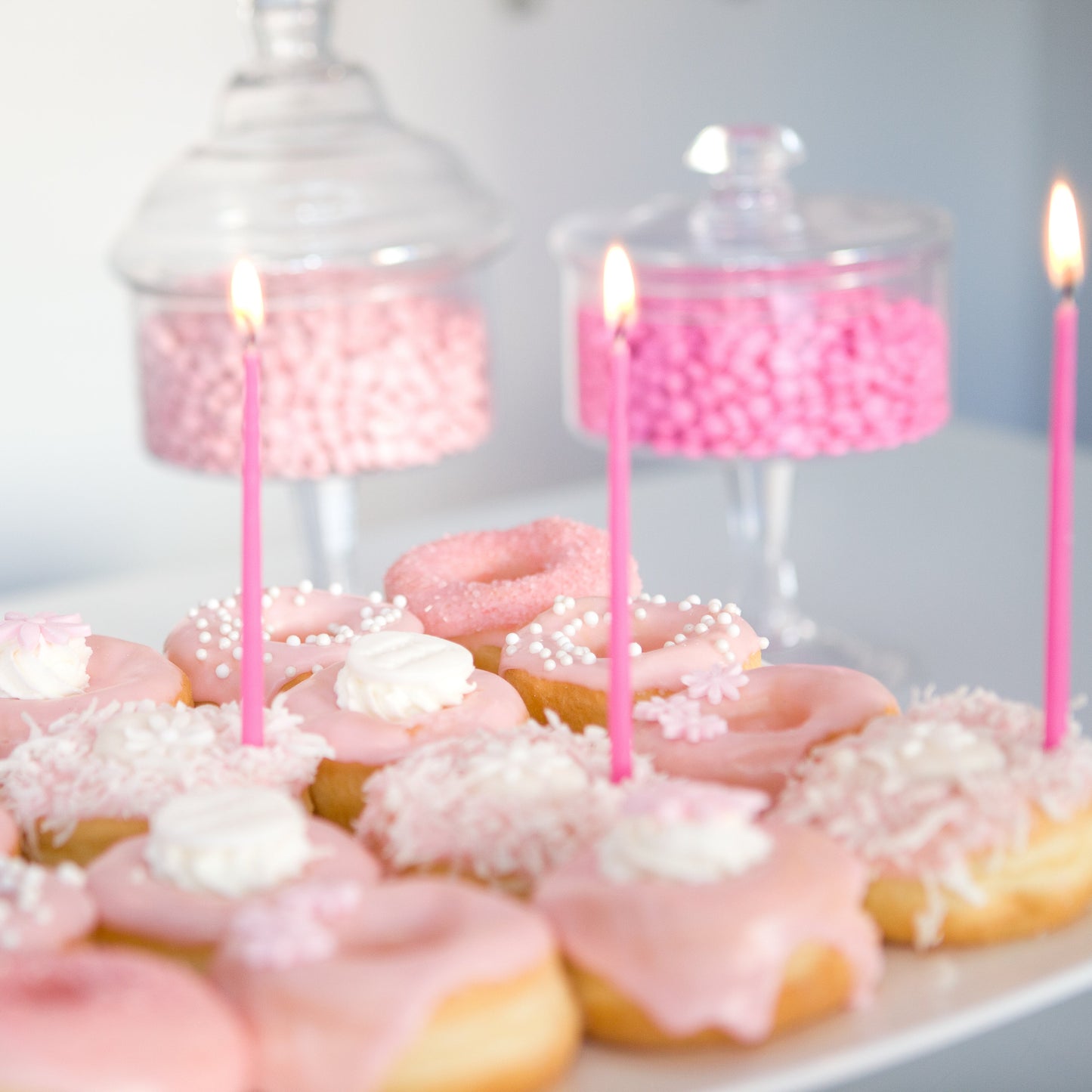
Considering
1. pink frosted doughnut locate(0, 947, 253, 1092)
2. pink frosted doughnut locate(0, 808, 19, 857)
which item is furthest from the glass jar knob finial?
pink frosted doughnut locate(0, 947, 253, 1092)

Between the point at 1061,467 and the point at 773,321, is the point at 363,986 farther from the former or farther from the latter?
the point at 773,321

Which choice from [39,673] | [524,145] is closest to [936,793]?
[39,673]

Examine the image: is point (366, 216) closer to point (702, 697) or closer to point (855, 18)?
point (702, 697)

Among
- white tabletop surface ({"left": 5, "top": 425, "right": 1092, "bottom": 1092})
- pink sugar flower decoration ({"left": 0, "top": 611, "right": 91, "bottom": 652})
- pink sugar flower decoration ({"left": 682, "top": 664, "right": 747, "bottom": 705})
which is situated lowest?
white tabletop surface ({"left": 5, "top": 425, "right": 1092, "bottom": 1092})

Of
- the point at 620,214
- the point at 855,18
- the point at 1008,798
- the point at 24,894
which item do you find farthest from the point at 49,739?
the point at 855,18

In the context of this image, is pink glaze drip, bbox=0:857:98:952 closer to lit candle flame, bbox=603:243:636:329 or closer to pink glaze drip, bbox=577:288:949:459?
lit candle flame, bbox=603:243:636:329

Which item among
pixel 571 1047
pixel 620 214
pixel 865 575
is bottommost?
pixel 865 575

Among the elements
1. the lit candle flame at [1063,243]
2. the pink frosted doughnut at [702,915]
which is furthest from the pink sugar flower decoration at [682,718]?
the lit candle flame at [1063,243]

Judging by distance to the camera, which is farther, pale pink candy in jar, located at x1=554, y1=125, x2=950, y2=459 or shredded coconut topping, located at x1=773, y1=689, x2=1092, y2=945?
pale pink candy in jar, located at x1=554, y1=125, x2=950, y2=459

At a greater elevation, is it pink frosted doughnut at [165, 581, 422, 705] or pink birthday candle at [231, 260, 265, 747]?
pink birthday candle at [231, 260, 265, 747]
